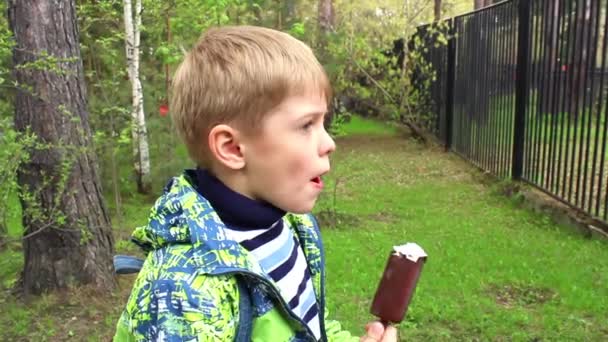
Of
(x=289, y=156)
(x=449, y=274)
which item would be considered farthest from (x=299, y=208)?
(x=449, y=274)

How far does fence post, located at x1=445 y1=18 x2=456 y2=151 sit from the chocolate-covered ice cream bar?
10430 mm

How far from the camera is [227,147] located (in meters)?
1.42

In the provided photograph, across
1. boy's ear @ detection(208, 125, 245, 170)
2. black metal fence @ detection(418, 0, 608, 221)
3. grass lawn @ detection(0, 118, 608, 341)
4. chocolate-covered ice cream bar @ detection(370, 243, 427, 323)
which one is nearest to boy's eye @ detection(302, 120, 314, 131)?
boy's ear @ detection(208, 125, 245, 170)

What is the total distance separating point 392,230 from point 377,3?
34.1 feet

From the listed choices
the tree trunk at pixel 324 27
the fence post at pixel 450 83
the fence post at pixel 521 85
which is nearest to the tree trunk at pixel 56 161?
the fence post at pixel 521 85

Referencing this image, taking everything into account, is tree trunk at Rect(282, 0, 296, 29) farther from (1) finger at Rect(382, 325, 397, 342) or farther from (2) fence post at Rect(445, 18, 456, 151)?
(1) finger at Rect(382, 325, 397, 342)

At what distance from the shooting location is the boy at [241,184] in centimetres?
129

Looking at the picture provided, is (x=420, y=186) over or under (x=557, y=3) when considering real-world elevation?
under

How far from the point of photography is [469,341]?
4059 mm

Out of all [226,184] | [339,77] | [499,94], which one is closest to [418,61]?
[339,77]

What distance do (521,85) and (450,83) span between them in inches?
150

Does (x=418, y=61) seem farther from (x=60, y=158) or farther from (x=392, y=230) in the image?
(x=60, y=158)

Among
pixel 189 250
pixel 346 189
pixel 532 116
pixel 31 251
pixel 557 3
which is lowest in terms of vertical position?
pixel 346 189

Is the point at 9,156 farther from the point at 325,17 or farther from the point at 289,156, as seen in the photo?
the point at 325,17
